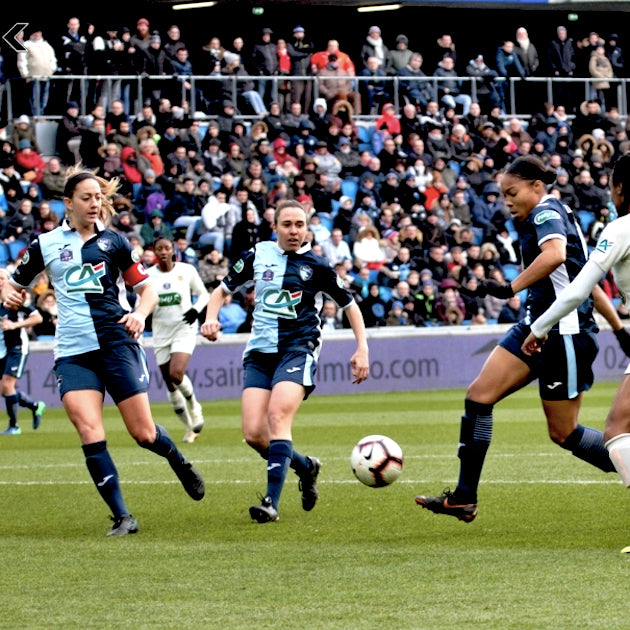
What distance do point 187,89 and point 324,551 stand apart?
71.6ft

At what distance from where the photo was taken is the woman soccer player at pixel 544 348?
27.8 feet

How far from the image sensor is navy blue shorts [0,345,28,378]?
1886 centimetres

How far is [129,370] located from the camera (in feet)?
30.1

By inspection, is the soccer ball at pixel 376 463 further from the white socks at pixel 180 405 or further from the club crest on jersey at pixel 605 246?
the white socks at pixel 180 405

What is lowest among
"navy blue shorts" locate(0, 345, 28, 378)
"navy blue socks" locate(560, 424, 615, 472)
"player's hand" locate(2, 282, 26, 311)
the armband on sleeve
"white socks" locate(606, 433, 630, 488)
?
"navy blue shorts" locate(0, 345, 28, 378)

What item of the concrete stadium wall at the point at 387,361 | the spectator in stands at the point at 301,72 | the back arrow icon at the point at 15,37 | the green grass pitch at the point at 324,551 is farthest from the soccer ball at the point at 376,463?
the spectator in stands at the point at 301,72

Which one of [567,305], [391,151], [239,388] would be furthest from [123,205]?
[567,305]

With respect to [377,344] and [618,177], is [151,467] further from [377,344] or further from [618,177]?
[377,344]

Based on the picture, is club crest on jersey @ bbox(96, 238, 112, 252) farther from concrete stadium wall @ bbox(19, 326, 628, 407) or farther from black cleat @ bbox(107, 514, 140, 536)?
concrete stadium wall @ bbox(19, 326, 628, 407)

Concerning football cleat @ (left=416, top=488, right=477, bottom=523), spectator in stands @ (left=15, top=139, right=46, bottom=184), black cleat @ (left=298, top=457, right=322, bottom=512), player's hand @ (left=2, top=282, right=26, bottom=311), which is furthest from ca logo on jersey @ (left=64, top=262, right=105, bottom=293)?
spectator in stands @ (left=15, top=139, right=46, bottom=184)

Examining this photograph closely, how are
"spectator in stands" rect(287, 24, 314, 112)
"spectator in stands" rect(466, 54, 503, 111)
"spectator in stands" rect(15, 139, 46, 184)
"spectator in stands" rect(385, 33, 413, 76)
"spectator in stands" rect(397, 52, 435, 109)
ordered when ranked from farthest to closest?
"spectator in stands" rect(466, 54, 503, 111) → "spectator in stands" rect(385, 33, 413, 76) → "spectator in stands" rect(397, 52, 435, 109) → "spectator in stands" rect(287, 24, 314, 112) → "spectator in stands" rect(15, 139, 46, 184)

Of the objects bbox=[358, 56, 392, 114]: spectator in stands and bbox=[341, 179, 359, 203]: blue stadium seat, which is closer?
bbox=[341, 179, 359, 203]: blue stadium seat

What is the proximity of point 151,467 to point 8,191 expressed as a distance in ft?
37.4

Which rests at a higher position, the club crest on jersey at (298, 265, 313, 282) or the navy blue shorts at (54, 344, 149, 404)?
the club crest on jersey at (298, 265, 313, 282)
